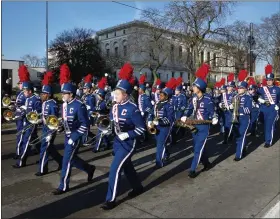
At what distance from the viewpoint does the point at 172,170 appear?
26.5 ft

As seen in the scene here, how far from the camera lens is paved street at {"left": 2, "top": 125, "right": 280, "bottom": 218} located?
17.7 feet

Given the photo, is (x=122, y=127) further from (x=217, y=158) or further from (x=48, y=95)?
(x=217, y=158)

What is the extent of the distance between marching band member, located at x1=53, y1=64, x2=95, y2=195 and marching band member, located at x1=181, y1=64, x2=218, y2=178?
2325 millimetres

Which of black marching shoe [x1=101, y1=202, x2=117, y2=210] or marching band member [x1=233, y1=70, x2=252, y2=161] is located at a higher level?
marching band member [x1=233, y1=70, x2=252, y2=161]

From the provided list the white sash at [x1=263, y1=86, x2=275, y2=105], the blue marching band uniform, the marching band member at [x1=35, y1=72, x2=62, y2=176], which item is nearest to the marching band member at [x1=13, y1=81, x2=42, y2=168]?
the blue marching band uniform

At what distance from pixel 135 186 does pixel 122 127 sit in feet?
3.77

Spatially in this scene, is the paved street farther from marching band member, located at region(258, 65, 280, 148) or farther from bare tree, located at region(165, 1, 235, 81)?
bare tree, located at region(165, 1, 235, 81)

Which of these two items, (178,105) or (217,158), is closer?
(217,158)

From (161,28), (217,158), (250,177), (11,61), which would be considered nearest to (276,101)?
(217,158)

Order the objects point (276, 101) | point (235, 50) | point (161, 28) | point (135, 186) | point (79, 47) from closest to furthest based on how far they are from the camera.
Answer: point (135, 186) < point (276, 101) < point (161, 28) < point (235, 50) < point (79, 47)

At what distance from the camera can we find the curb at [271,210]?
5.10 meters

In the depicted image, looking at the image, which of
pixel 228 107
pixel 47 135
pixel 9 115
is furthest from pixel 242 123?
pixel 9 115

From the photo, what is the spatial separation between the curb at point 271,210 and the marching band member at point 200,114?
6.47 feet

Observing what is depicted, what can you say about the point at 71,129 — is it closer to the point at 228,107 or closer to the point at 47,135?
the point at 47,135
